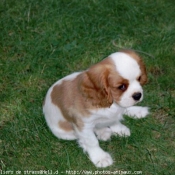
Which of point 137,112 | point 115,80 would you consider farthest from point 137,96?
point 137,112

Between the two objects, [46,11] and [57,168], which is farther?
[46,11]

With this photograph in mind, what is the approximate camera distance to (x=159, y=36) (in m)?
6.18

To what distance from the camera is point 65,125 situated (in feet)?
14.7

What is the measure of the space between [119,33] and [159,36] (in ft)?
1.85

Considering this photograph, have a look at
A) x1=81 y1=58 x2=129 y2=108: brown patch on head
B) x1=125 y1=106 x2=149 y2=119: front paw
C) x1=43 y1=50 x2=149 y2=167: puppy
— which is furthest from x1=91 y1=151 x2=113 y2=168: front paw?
x1=125 y1=106 x2=149 y2=119: front paw

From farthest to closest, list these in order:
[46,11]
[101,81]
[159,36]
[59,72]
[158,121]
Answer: [46,11]
[159,36]
[59,72]
[158,121]
[101,81]

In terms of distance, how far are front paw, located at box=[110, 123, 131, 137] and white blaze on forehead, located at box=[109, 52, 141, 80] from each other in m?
0.98

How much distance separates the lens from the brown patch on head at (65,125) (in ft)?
14.6

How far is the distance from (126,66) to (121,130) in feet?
3.65

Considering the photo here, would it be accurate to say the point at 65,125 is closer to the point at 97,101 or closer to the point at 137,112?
the point at 97,101

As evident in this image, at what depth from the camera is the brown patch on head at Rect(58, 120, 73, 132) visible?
14.6 feet

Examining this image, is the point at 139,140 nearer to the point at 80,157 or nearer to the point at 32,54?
the point at 80,157

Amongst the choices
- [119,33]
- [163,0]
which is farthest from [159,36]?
[163,0]

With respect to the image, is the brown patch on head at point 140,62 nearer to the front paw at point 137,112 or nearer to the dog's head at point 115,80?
the dog's head at point 115,80
